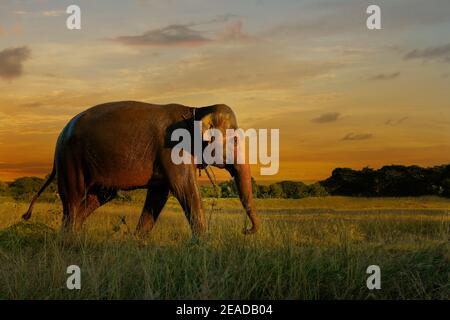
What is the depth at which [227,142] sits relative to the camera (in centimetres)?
1158

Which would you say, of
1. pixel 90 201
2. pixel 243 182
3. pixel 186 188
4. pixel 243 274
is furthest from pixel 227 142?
pixel 243 274

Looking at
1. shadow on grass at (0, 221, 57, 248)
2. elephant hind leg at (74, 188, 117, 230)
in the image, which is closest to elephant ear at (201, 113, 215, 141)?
elephant hind leg at (74, 188, 117, 230)

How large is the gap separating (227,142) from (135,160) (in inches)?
64.2

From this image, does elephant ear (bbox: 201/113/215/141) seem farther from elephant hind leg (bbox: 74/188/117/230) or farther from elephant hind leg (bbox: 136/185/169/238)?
elephant hind leg (bbox: 74/188/117/230)

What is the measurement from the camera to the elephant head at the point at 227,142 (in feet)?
37.3

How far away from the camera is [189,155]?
36.9ft

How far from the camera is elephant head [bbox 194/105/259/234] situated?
37.3 feet

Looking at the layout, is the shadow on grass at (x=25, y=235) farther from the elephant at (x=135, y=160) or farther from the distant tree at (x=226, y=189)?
the distant tree at (x=226, y=189)

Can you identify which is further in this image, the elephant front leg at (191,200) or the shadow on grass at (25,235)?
the elephant front leg at (191,200)

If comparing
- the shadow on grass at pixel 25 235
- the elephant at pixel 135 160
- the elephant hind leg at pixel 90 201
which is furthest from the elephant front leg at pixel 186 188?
the shadow on grass at pixel 25 235

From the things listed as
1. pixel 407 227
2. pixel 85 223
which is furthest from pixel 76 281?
pixel 407 227

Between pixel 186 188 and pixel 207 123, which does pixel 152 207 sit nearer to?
pixel 186 188
